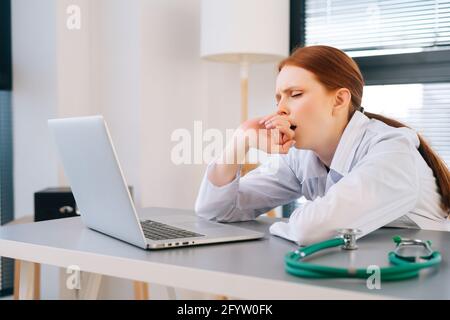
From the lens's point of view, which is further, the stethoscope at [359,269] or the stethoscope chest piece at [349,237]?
the stethoscope chest piece at [349,237]

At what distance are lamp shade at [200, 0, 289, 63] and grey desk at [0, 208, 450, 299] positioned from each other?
1.41 metres

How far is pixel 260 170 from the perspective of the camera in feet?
5.31

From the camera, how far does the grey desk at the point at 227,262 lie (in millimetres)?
706

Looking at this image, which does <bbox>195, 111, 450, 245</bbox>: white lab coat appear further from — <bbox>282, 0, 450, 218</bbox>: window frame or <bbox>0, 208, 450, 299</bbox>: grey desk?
<bbox>282, 0, 450, 218</bbox>: window frame

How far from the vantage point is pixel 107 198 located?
1.00 m

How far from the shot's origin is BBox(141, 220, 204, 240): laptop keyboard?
39.3 inches

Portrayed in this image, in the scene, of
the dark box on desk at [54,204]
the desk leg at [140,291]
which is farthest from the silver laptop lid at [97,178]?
the desk leg at [140,291]

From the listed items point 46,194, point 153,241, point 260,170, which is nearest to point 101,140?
point 153,241

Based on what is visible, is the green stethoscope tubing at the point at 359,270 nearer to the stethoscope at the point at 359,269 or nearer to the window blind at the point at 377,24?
the stethoscope at the point at 359,269

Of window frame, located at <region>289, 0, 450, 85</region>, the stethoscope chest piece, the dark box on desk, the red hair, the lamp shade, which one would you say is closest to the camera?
the stethoscope chest piece

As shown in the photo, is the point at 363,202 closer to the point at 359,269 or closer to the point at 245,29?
the point at 359,269

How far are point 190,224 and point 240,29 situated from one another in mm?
1375

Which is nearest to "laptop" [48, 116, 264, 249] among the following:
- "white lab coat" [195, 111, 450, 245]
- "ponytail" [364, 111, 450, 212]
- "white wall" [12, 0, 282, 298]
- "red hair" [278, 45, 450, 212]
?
"white lab coat" [195, 111, 450, 245]

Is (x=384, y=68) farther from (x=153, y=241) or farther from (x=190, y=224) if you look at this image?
(x=153, y=241)
